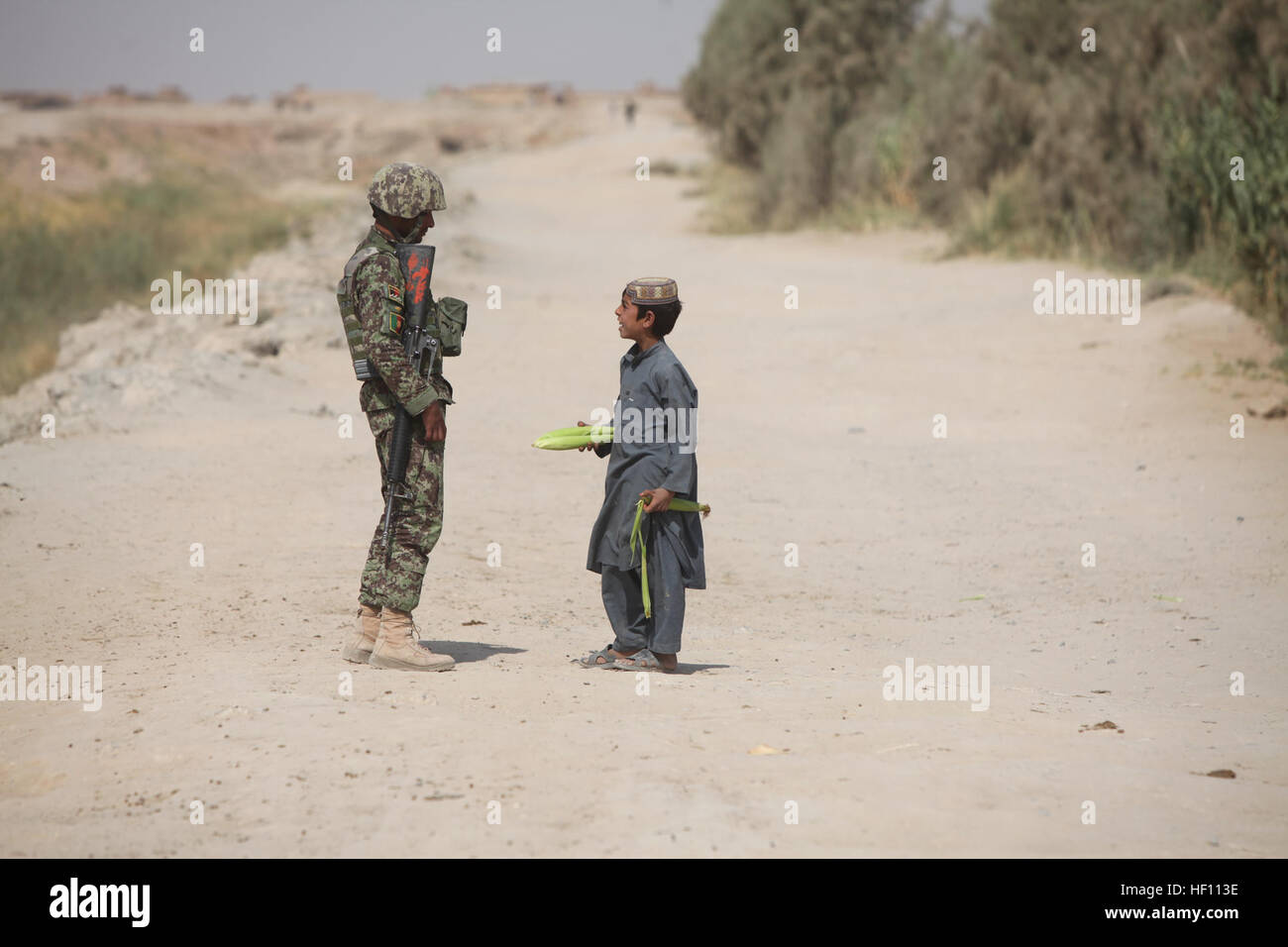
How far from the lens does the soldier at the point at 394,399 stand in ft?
16.5

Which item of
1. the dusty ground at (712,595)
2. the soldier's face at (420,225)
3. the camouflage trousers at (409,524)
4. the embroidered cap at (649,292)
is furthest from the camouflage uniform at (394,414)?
the embroidered cap at (649,292)

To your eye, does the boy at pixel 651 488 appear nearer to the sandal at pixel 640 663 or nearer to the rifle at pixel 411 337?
the sandal at pixel 640 663

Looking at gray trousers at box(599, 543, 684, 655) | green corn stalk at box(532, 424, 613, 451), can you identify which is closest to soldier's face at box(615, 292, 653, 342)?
green corn stalk at box(532, 424, 613, 451)

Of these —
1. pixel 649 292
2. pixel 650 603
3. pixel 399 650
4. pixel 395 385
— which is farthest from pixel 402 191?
pixel 650 603

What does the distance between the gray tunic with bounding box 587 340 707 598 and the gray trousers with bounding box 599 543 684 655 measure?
0.07ft

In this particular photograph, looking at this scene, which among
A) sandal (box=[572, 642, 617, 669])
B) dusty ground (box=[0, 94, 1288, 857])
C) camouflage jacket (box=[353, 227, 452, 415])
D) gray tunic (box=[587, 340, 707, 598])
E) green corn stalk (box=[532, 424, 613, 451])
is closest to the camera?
dusty ground (box=[0, 94, 1288, 857])

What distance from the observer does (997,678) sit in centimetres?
571

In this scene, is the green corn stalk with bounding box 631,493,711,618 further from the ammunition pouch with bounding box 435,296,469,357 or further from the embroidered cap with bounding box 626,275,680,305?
the ammunition pouch with bounding box 435,296,469,357

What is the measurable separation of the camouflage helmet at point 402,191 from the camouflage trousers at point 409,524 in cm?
76

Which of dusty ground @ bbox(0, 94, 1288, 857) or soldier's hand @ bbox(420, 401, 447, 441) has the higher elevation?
soldier's hand @ bbox(420, 401, 447, 441)

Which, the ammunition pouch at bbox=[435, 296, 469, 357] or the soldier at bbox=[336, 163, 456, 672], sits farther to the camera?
the ammunition pouch at bbox=[435, 296, 469, 357]

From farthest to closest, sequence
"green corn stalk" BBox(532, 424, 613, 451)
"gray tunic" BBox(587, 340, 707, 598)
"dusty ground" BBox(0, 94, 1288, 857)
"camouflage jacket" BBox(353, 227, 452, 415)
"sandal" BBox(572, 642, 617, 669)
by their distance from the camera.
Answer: "sandal" BBox(572, 642, 617, 669), "green corn stalk" BBox(532, 424, 613, 451), "gray tunic" BBox(587, 340, 707, 598), "camouflage jacket" BBox(353, 227, 452, 415), "dusty ground" BBox(0, 94, 1288, 857)

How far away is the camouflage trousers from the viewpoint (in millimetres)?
5195

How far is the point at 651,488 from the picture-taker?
5227 mm
